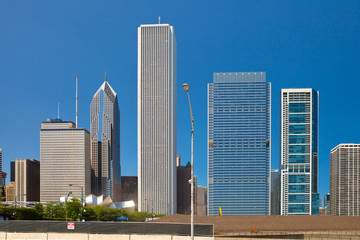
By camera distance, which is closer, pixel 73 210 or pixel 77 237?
pixel 77 237

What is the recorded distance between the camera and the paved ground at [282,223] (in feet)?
119

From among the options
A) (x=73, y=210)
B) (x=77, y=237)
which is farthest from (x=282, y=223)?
(x=73, y=210)

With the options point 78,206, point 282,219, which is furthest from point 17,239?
point 78,206

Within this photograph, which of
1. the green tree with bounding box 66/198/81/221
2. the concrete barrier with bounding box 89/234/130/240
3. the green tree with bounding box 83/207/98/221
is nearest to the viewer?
the concrete barrier with bounding box 89/234/130/240

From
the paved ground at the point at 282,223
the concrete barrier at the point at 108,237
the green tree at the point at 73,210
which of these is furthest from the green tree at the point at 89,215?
the concrete barrier at the point at 108,237

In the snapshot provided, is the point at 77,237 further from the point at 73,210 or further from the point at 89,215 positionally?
the point at 89,215

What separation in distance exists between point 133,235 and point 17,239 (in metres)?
10.2

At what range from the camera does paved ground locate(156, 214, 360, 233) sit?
36.1 meters

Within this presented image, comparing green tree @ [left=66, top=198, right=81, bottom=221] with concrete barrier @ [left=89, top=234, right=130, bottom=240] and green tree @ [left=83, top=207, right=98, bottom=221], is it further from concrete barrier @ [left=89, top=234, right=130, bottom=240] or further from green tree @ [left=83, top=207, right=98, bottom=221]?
concrete barrier @ [left=89, top=234, right=130, bottom=240]

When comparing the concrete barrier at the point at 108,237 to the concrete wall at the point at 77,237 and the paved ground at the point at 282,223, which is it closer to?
the concrete wall at the point at 77,237

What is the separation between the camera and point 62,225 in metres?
31.4

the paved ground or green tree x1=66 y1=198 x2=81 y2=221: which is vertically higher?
the paved ground

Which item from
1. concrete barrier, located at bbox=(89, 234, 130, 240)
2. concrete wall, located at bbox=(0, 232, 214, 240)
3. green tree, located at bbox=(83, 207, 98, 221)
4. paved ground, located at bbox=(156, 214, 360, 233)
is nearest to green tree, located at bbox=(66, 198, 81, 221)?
green tree, located at bbox=(83, 207, 98, 221)

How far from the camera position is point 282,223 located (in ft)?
128
